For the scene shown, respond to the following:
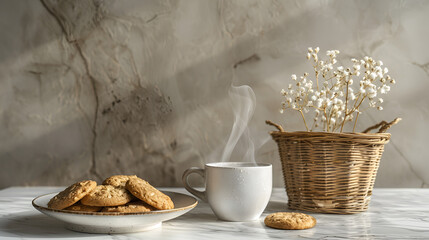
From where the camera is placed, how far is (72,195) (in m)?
0.80

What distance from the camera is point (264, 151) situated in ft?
4.79

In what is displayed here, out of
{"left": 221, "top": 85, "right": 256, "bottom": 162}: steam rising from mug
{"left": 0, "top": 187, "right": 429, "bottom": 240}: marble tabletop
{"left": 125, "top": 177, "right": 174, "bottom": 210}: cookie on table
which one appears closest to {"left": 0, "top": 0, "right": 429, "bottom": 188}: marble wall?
{"left": 221, "top": 85, "right": 256, "bottom": 162}: steam rising from mug

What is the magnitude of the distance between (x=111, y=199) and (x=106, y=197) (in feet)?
0.03

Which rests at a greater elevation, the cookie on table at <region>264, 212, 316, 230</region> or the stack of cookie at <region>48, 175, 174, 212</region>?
the stack of cookie at <region>48, 175, 174, 212</region>

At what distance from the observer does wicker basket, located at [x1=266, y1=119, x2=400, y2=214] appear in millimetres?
993

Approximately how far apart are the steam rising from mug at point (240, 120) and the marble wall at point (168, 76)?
0.06 ft

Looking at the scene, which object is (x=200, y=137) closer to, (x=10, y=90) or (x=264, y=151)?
(x=264, y=151)

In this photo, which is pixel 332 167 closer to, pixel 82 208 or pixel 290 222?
pixel 290 222

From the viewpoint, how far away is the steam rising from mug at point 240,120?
1.43 metres

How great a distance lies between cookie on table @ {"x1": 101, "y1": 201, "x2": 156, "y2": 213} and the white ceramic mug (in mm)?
161

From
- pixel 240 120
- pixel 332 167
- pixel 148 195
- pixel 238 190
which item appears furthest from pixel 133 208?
pixel 240 120

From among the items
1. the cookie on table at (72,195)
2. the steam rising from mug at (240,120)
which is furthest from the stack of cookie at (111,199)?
the steam rising from mug at (240,120)

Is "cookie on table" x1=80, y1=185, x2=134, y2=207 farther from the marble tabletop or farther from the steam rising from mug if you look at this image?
the steam rising from mug

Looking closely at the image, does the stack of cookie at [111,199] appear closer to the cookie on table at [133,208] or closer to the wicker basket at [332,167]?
the cookie on table at [133,208]
